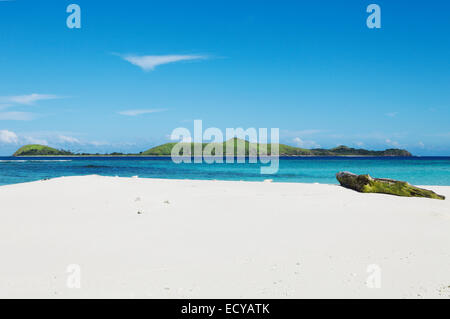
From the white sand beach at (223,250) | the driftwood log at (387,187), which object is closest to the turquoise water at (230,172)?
the driftwood log at (387,187)

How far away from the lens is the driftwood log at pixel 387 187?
17.3 m

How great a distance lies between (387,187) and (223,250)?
1407 centimetres

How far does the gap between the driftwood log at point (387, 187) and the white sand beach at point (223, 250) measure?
4167mm

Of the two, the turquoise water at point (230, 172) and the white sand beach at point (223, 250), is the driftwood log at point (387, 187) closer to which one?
the white sand beach at point (223, 250)

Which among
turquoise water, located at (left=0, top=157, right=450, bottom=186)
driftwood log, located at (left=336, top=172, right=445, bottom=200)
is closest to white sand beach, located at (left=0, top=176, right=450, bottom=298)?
driftwood log, located at (left=336, top=172, right=445, bottom=200)

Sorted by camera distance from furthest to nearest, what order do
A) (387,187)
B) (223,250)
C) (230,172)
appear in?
(230,172)
(387,187)
(223,250)

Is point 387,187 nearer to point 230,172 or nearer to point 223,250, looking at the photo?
point 223,250

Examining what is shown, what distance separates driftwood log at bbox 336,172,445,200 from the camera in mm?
17297

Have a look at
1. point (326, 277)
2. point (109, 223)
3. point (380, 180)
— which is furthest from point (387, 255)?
point (380, 180)

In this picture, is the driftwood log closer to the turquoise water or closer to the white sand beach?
the white sand beach

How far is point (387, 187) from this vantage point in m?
18.2

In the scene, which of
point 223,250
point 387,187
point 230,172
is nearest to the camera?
point 223,250

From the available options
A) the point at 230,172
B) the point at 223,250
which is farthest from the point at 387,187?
the point at 230,172
